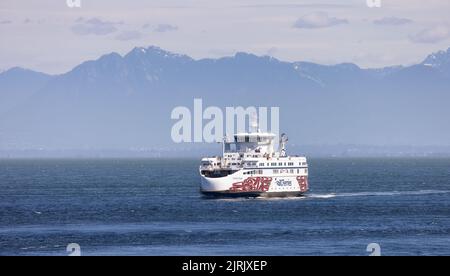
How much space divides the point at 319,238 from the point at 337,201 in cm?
4030

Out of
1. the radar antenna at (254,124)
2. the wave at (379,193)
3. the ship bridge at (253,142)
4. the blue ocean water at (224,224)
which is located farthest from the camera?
the wave at (379,193)

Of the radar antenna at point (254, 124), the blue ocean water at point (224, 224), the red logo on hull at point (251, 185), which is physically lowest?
the blue ocean water at point (224, 224)

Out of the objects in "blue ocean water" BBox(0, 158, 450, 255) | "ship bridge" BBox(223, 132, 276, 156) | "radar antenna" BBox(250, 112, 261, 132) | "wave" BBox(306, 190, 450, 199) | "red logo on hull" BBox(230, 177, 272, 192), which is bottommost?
"blue ocean water" BBox(0, 158, 450, 255)

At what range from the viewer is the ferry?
111125 mm

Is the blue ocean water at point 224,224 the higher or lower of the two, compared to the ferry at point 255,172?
lower

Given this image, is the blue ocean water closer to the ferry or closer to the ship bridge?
the ferry

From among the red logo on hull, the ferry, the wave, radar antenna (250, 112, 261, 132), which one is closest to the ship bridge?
the ferry

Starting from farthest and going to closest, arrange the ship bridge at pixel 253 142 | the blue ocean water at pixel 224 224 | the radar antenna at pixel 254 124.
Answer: the radar antenna at pixel 254 124 < the ship bridge at pixel 253 142 < the blue ocean water at pixel 224 224

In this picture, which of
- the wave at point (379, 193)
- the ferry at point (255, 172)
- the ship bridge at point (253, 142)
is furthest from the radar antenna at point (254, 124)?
the wave at point (379, 193)

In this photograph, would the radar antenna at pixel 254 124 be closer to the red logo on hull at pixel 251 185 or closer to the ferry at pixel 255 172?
the ferry at pixel 255 172

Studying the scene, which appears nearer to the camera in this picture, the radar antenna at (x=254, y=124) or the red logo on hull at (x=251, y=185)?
the red logo on hull at (x=251, y=185)

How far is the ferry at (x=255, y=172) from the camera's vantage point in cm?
11112

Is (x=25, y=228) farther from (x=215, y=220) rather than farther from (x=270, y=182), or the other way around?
(x=270, y=182)
